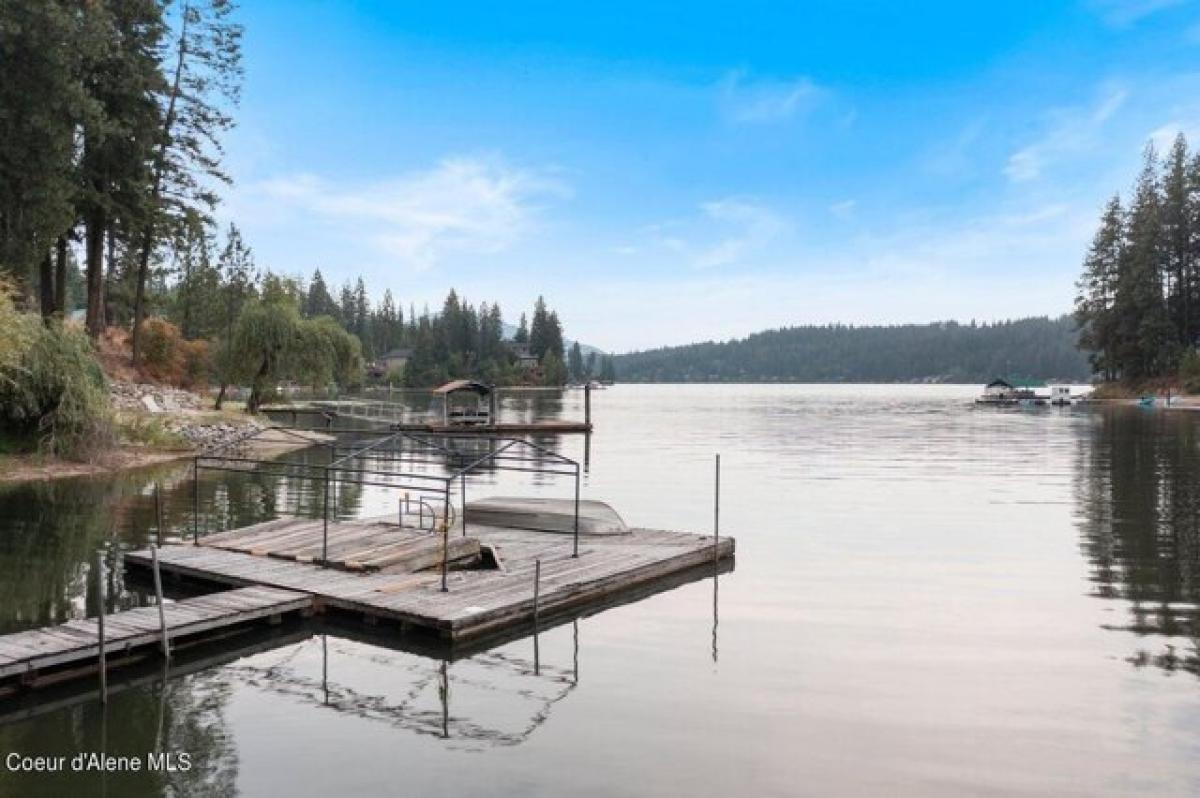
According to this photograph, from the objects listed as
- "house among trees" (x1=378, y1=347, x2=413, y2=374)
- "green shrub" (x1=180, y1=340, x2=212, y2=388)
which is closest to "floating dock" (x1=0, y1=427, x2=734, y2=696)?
"green shrub" (x1=180, y1=340, x2=212, y2=388)

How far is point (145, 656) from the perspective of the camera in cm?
1114

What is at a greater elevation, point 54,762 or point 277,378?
point 277,378

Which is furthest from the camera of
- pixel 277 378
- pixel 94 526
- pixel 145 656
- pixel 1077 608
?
pixel 277 378

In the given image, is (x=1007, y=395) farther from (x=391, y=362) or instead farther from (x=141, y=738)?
(x=391, y=362)

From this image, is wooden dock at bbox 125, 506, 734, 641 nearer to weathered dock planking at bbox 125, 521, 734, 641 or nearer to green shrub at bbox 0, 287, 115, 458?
weathered dock planking at bbox 125, 521, 734, 641

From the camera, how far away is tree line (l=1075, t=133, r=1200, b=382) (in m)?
98.7

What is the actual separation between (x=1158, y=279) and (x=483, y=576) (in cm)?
10832

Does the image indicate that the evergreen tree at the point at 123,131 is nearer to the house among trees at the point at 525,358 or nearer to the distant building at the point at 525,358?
the house among trees at the point at 525,358

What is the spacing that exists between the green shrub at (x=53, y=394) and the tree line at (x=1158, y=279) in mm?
100518

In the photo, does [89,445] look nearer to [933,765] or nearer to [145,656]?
[145,656]

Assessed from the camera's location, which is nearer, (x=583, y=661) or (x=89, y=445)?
(x=583, y=661)

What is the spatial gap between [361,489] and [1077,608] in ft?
70.9

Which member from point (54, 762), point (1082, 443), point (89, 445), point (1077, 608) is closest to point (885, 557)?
point (1077, 608)

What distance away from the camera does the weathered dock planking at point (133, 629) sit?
9.91m
